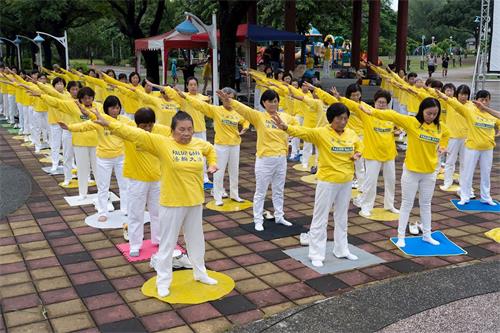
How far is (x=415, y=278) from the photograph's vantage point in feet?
19.0

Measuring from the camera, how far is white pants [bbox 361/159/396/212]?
8156 millimetres

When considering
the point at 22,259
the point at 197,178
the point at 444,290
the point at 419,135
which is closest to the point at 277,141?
the point at 419,135

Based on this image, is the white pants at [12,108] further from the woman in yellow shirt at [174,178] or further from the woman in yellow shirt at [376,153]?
the woman in yellow shirt at [174,178]

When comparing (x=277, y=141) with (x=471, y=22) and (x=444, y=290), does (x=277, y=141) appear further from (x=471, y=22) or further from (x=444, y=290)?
(x=471, y=22)

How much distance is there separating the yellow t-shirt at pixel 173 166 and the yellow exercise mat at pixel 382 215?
148 inches

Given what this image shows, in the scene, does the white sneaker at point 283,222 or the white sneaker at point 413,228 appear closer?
the white sneaker at point 413,228

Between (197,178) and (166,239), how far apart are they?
68 centimetres

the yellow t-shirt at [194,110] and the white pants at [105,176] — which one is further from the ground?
the yellow t-shirt at [194,110]

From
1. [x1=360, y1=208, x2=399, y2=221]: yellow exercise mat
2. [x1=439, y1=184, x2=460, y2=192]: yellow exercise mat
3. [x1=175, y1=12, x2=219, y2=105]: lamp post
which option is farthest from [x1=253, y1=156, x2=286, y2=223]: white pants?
[x1=175, y1=12, x2=219, y2=105]: lamp post

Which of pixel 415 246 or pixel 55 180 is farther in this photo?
pixel 55 180

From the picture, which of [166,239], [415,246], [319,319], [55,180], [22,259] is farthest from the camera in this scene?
[55,180]

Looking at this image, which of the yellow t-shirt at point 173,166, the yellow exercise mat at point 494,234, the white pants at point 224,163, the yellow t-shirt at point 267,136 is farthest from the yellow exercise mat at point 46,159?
the yellow exercise mat at point 494,234

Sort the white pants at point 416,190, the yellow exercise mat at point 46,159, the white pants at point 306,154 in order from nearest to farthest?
the white pants at point 416,190 → the white pants at point 306,154 → the yellow exercise mat at point 46,159

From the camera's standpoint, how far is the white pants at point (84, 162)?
859 centimetres
